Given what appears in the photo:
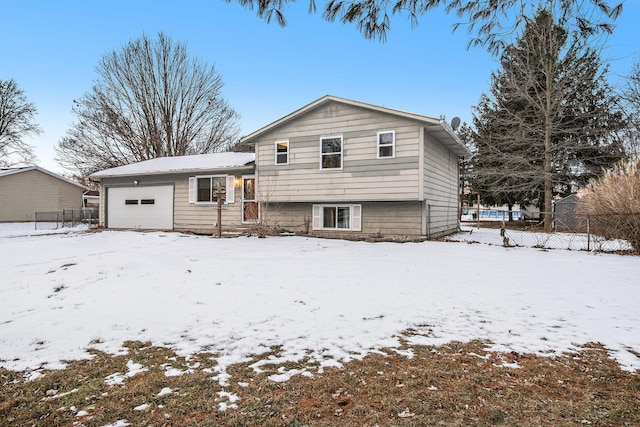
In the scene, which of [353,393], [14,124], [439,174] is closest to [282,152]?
[439,174]

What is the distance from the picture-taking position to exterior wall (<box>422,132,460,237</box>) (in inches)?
476

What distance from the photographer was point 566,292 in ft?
17.5

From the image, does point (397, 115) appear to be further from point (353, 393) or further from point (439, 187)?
point (353, 393)

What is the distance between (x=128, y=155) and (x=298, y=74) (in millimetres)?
14997

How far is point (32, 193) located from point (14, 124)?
974 centimetres

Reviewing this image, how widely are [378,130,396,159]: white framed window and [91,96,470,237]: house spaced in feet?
0.11

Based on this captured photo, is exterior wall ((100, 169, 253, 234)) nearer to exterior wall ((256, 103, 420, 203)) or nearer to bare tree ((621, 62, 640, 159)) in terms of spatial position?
exterior wall ((256, 103, 420, 203))

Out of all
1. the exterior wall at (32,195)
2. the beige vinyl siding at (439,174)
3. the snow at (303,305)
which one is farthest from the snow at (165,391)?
the exterior wall at (32,195)

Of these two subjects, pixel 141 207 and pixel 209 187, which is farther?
pixel 141 207

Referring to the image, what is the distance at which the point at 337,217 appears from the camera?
1321 centimetres

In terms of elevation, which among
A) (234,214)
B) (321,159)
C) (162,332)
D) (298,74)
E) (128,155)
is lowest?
(162,332)

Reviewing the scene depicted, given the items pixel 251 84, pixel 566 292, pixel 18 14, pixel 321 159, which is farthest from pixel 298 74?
pixel 566 292

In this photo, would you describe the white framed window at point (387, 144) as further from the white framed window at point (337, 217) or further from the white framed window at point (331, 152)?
the white framed window at point (337, 217)

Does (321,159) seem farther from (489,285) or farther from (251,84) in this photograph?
(251,84)
